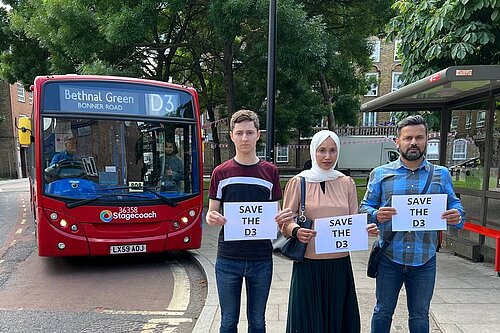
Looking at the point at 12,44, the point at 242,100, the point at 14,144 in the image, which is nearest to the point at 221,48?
the point at 242,100

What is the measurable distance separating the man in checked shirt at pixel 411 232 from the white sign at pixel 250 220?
2.25ft

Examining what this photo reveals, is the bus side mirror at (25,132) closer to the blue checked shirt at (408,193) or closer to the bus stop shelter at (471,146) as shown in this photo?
the blue checked shirt at (408,193)

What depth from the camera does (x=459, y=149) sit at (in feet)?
22.7

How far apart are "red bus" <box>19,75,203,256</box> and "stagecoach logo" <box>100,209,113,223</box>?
0.01 m

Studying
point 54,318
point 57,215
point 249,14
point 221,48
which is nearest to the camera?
point 54,318

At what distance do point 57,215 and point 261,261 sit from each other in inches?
146

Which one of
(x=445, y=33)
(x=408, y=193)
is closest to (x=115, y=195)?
(x=408, y=193)

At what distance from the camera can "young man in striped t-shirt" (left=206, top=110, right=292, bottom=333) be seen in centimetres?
273

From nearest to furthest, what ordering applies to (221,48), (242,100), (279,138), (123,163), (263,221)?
(263,221) → (123,163) → (221,48) → (242,100) → (279,138)

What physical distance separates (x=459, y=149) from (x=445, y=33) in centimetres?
222

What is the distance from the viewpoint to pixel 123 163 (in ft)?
18.7

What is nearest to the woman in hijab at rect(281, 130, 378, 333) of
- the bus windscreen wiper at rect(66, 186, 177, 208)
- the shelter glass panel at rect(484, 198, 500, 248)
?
the bus windscreen wiper at rect(66, 186, 177, 208)

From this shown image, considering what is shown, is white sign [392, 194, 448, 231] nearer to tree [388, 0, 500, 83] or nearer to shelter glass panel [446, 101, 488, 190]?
tree [388, 0, 500, 83]

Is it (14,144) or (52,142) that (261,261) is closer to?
(52,142)
